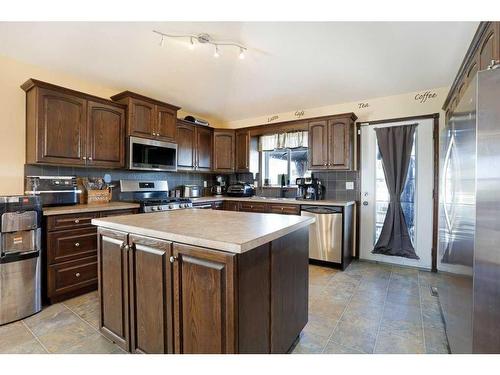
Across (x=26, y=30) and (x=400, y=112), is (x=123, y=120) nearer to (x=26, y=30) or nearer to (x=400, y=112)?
(x=26, y=30)

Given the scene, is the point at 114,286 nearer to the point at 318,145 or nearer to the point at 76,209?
the point at 76,209

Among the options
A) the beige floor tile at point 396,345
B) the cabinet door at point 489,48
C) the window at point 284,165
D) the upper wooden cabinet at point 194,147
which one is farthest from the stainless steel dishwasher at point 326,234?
the cabinet door at point 489,48

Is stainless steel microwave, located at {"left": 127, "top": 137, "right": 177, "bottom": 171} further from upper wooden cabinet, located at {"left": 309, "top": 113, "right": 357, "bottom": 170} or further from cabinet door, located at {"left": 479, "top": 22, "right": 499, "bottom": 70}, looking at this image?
cabinet door, located at {"left": 479, "top": 22, "right": 499, "bottom": 70}

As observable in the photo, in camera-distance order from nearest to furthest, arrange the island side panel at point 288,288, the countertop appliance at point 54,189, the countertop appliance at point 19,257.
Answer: the island side panel at point 288,288
the countertop appliance at point 19,257
the countertop appliance at point 54,189

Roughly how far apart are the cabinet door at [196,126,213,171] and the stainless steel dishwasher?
198 centimetres

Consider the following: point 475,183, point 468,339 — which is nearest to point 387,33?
point 475,183

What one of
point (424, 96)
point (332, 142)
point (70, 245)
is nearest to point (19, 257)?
point (70, 245)

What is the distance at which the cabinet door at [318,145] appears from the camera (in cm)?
376

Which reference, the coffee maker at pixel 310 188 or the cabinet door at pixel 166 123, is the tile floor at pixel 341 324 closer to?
the coffee maker at pixel 310 188

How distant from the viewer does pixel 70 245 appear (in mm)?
2516

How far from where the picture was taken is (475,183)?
3.89 feet

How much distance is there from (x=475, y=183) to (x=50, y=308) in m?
3.37

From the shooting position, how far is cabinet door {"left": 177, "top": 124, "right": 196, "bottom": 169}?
4.03 metres

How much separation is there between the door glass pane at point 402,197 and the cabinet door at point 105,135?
3.57 meters
